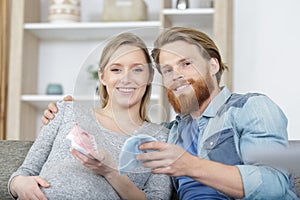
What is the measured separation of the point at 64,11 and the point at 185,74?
93.3 inches

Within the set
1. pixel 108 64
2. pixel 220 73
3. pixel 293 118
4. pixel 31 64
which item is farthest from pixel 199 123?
pixel 31 64

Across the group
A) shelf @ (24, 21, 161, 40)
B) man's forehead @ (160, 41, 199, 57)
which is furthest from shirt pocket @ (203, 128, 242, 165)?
shelf @ (24, 21, 161, 40)

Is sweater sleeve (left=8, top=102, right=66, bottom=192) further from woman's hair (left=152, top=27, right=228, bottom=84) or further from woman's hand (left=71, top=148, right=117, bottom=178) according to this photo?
woman's hair (left=152, top=27, right=228, bottom=84)

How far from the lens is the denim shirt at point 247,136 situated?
1322mm

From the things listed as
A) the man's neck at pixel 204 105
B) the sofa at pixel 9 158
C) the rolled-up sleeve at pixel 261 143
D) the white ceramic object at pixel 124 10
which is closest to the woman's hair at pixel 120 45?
the man's neck at pixel 204 105

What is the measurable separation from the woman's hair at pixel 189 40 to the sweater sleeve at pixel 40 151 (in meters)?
0.50

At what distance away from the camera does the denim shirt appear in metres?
1.32

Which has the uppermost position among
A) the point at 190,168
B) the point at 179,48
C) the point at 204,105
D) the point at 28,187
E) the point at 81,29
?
the point at 81,29

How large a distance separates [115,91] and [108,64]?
0.06 m

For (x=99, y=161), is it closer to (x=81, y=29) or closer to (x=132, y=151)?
(x=132, y=151)

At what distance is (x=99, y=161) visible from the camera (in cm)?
137

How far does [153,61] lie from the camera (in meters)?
1.35

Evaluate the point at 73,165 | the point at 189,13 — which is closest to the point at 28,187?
the point at 73,165

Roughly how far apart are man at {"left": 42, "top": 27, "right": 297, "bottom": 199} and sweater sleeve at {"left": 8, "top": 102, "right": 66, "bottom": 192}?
36cm
